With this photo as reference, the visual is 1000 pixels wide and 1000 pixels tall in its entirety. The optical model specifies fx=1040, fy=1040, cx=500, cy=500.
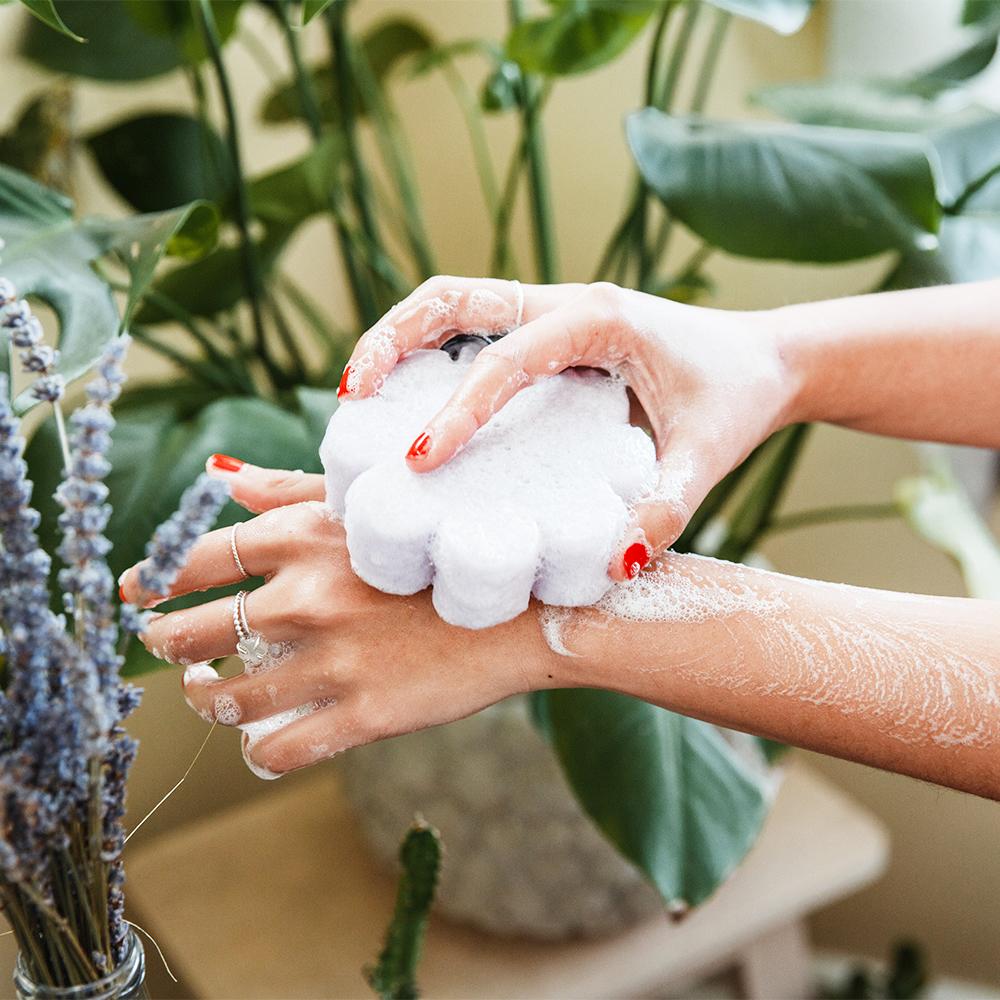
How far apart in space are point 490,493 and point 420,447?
3 cm

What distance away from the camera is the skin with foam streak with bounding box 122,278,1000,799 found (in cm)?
44

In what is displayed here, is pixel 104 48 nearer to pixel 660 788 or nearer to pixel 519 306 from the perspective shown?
pixel 519 306

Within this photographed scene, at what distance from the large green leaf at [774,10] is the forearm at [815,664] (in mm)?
350

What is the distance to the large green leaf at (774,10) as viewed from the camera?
61cm

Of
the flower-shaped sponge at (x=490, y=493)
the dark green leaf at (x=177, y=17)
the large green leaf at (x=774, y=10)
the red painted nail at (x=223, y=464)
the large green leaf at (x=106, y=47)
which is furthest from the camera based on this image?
the large green leaf at (x=106, y=47)

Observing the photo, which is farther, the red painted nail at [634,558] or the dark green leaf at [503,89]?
the dark green leaf at [503,89]

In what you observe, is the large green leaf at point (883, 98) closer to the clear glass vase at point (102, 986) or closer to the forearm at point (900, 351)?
the forearm at point (900, 351)

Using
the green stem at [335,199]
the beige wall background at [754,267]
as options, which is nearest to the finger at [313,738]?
the green stem at [335,199]

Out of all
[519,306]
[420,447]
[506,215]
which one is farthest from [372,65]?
[420,447]

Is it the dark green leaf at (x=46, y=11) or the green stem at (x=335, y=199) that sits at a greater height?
the dark green leaf at (x=46, y=11)

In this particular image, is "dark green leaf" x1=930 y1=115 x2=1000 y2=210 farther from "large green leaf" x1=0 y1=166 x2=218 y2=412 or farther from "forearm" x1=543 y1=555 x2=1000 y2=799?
"large green leaf" x1=0 y1=166 x2=218 y2=412

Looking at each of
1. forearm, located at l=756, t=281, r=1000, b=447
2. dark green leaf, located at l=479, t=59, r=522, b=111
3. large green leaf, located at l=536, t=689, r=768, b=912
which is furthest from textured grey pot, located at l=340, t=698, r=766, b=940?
dark green leaf, located at l=479, t=59, r=522, b=111

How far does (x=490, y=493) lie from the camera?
426 millimetres

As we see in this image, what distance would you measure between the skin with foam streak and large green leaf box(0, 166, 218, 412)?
4.3 inches
